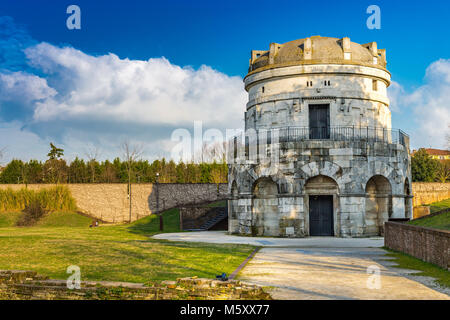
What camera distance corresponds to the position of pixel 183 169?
72.2m

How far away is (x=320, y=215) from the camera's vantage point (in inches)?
1105

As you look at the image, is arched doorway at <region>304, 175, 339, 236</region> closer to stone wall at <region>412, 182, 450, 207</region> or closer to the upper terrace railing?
the upper terrace railing

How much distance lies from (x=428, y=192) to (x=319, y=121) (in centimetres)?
3107

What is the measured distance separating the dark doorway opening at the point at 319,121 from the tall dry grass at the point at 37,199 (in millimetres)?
29009

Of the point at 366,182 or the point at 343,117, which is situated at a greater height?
the point at 343,117

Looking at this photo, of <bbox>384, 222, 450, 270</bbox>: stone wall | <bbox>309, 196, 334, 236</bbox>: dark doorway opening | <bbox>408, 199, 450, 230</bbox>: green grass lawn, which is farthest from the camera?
<bbox>309, 196, 334, 236</bbox>: dark doorway opening

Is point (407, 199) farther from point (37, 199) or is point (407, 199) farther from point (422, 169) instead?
point (422, 169)

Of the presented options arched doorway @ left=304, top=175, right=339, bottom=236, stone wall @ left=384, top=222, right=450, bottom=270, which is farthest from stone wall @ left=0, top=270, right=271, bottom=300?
arched doorway @ left=304, top=175, right=339, bottom=236

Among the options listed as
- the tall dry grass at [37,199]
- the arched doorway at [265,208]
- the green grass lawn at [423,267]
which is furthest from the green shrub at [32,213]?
the green grass lawn at [423,267]

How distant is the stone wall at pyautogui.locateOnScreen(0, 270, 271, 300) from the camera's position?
9.31 m

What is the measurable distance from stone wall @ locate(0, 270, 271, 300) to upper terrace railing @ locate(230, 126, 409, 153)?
786 inches
